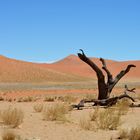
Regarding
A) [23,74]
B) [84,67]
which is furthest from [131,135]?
[84,67]

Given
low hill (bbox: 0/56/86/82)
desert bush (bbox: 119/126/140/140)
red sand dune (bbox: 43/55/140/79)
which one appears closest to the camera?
desert bush (bbox: 119/126/140/140)

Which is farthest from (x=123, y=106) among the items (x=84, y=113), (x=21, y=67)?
(x=21, y=67)

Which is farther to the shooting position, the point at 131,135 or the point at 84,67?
the point at 84,67

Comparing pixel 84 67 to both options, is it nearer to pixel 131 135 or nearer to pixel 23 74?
pixel 23 74

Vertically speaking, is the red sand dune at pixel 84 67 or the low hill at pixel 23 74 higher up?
the red sand dune at pixel 84 67

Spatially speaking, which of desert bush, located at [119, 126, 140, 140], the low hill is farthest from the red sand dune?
desert bush, located at [119, 126, 140, 140]

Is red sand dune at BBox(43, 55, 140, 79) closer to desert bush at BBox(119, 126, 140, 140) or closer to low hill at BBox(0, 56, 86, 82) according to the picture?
low hill at BBox(0, 56, 86, 82)

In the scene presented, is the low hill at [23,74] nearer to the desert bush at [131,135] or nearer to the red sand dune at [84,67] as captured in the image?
the red sand dune at [84,67]

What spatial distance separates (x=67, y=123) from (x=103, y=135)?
2.84 metres

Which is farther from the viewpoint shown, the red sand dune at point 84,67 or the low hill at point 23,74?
the red sand dune at point 84,67

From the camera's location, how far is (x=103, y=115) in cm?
1561

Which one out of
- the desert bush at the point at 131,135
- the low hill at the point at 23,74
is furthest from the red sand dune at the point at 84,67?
the desert bush at the point at 131,135

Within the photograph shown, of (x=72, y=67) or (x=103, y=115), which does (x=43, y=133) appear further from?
(x=72, y=67)

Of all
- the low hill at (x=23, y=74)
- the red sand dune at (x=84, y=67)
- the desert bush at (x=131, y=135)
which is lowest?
the desert bush at (x=131, y=135)
